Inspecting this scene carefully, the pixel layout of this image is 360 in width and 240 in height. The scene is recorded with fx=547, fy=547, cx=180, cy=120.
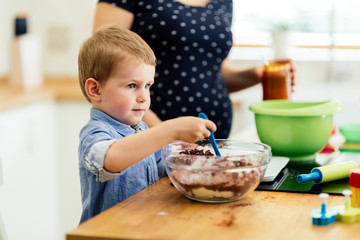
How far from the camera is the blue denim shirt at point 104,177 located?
1.13m

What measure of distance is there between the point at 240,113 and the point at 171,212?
76.2 inches

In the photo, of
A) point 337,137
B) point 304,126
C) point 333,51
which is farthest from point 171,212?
point 333,51

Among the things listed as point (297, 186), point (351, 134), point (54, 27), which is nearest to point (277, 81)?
point (351, 134)

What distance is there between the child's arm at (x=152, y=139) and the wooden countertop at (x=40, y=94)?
1.44 meters

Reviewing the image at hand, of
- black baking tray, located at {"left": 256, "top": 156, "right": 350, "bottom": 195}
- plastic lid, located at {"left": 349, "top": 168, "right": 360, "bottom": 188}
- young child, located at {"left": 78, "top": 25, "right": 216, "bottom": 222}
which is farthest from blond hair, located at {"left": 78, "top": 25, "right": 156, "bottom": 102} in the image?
plastic lid, located at {"left": 349, "top": 168, "right": 360, "bottom": 188}

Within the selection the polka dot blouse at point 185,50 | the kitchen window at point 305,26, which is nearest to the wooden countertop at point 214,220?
the polka dot blouse at point 185,50

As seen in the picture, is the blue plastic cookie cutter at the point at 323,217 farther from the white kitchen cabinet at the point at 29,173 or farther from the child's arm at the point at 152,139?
the white kitchen cabinet at the point at 29,173

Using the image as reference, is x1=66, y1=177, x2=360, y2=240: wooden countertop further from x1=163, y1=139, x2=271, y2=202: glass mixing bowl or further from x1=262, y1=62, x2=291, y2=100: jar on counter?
x1=262, y1=62, x2=291, y2=100: jar on counter

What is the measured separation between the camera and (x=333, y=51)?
3.11 metres

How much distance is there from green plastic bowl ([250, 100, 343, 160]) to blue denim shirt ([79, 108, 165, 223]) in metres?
0.41

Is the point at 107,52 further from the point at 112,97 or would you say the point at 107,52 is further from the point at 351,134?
the point at 351,134

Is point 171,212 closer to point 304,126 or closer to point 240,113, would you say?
point 304,126

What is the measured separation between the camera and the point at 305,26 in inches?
127

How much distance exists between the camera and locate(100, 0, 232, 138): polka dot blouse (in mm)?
1679
